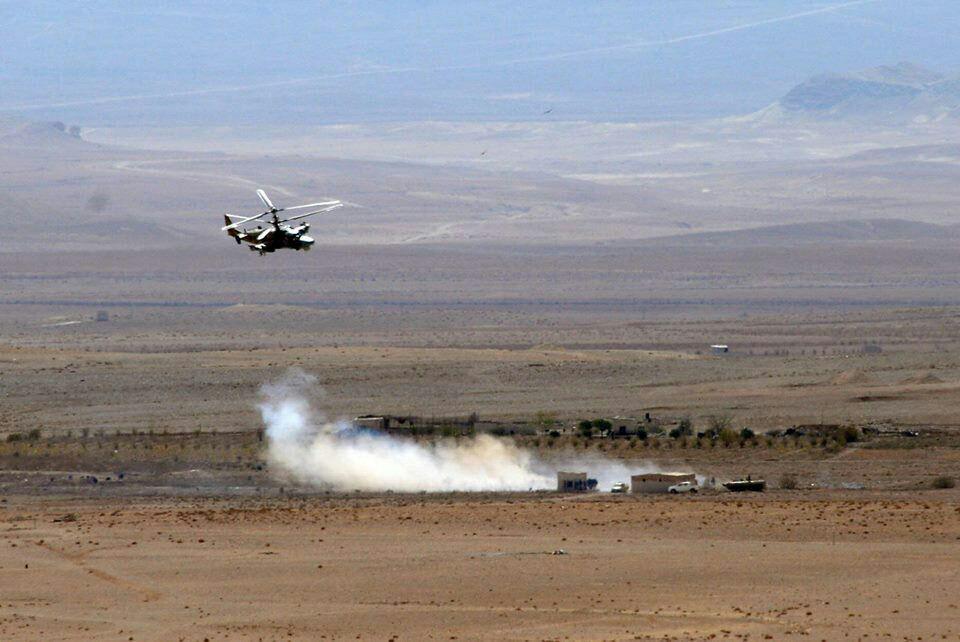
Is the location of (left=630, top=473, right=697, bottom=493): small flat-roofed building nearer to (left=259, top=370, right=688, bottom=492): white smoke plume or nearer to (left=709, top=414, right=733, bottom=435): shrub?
(left=259, top=370, right=688, bottom=492): white smoke plume

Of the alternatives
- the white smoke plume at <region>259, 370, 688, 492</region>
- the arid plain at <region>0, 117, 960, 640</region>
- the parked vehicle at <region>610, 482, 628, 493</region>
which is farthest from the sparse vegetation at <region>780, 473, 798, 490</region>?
the white smoke plume at <region>259, 370, 688, 492</region>

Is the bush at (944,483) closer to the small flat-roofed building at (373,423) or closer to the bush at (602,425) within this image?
the bush at (602,425)

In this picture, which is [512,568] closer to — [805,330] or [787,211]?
[805,330]

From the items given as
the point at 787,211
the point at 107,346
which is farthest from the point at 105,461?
the point at 787,211

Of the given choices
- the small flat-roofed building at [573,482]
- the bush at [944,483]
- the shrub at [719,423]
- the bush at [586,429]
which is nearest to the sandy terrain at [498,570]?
the bush at [944,483]

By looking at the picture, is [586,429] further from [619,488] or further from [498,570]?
[498,570]

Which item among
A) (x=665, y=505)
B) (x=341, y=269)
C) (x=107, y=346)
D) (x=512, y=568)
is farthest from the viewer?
(x=341, y=269)

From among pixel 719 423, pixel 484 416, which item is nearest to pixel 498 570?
pixel 719 423
